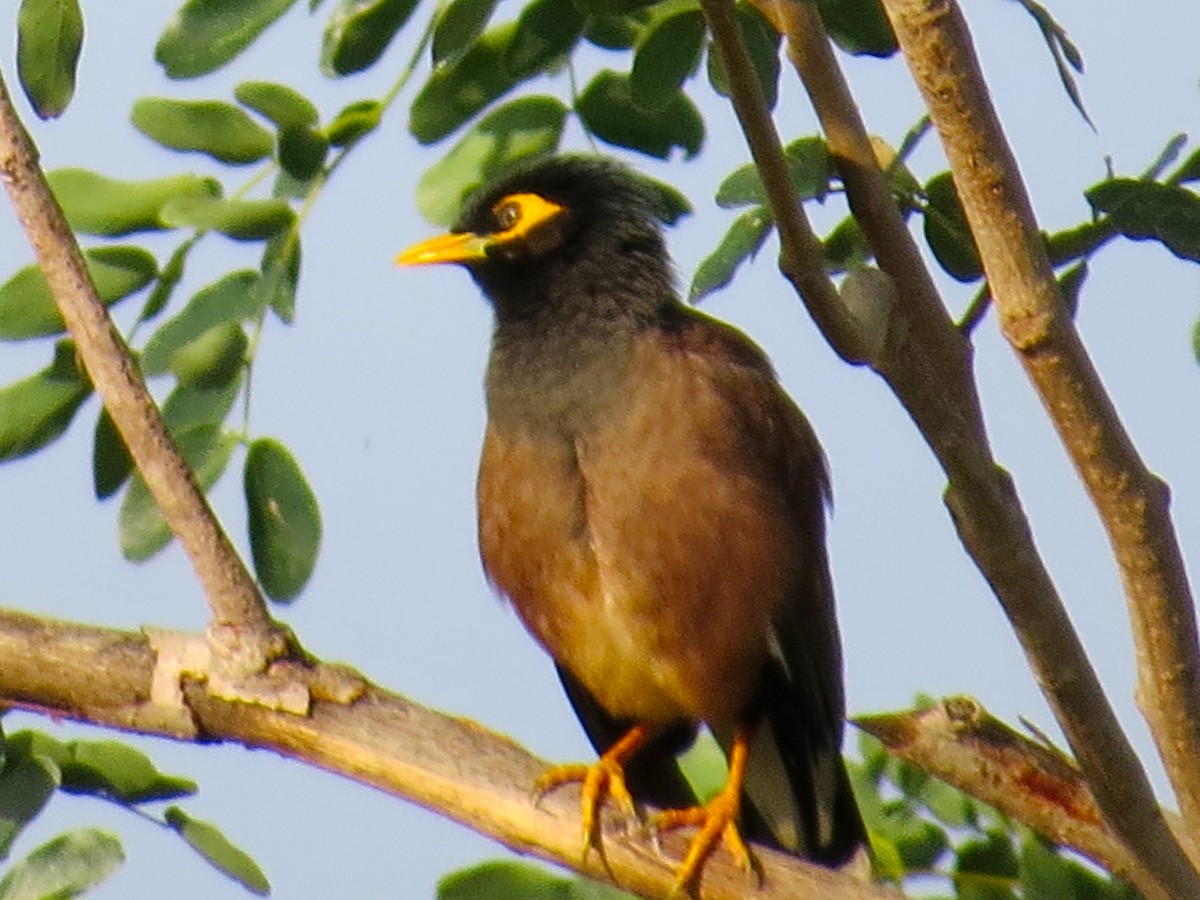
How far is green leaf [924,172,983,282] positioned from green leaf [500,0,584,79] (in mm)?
518

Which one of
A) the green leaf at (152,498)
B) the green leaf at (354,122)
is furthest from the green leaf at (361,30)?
the green leaf at (152,498)

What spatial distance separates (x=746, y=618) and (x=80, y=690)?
116 cm

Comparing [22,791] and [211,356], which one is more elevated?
[211,356]

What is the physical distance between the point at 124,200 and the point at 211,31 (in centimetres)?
32

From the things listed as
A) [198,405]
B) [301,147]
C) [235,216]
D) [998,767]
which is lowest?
[998,767]

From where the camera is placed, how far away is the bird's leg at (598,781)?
2514mm

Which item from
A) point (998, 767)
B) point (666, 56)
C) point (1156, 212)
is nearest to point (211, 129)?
point (666, 56)

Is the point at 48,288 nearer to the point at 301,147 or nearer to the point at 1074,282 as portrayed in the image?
the point at 301,147

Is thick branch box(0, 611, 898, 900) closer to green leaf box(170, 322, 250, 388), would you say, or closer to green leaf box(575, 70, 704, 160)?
green leaf box(170, 322, 250, 388)

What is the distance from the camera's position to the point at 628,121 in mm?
2713

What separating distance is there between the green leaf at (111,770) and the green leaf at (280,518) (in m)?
0.30

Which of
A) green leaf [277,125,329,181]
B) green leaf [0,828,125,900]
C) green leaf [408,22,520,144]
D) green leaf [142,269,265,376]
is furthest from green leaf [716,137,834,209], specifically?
green leaf [0,828,125,900]

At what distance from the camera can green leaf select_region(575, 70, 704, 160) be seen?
106 inches

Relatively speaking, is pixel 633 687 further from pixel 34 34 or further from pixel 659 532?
pixel 34 34
